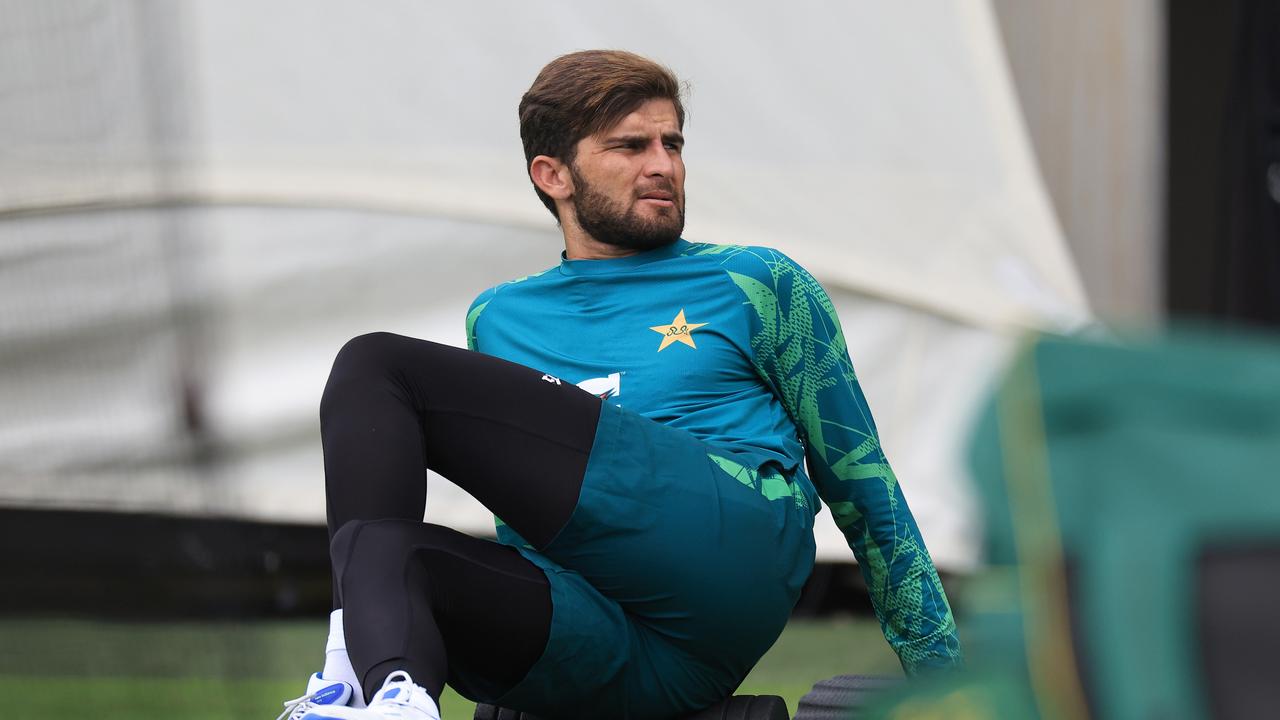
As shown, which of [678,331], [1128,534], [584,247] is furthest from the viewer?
[584,247]

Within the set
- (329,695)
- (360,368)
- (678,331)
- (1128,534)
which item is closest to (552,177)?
(678,331)

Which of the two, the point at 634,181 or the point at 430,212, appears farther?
the point at 430,212

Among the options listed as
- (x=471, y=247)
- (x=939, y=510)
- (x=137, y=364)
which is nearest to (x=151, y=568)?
(x=137, y=364)

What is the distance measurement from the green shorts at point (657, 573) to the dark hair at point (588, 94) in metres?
0.36

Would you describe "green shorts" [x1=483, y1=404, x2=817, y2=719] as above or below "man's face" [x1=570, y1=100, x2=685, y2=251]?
below

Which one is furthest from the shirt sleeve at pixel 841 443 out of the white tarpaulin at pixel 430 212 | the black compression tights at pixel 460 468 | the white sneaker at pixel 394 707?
the white tarpaulin at pixel 430 212

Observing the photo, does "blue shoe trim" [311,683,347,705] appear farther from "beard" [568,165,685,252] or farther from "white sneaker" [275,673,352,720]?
"beard" [568,165,685,252]

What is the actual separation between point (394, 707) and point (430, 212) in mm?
2193

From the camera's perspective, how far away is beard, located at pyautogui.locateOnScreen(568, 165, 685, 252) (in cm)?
130

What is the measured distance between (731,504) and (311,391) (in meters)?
2.05

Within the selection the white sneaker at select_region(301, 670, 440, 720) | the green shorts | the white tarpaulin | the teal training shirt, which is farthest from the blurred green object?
the white tarpaulin

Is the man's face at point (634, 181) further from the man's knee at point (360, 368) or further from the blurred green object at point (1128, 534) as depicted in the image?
the blurred green object at point (1128, 534)

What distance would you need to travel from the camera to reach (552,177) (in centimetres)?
137

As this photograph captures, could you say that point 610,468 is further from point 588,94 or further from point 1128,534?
point 1128,534
